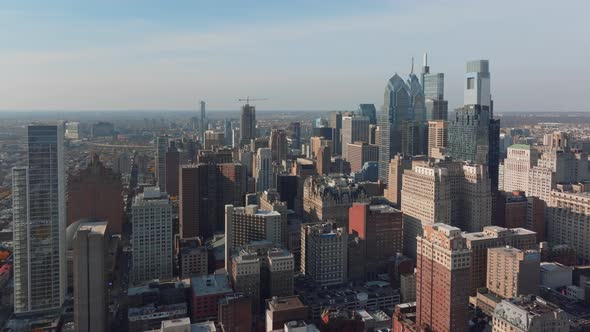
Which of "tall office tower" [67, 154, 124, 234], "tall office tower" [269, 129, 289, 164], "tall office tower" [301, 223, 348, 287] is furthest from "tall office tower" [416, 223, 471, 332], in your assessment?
"tall office tower" [269, 129, 289, 164]

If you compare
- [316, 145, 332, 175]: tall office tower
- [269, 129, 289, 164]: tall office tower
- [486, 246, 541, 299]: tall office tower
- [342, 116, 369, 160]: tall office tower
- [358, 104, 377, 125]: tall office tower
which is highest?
[358, 104, 377, 125]: tall office tower

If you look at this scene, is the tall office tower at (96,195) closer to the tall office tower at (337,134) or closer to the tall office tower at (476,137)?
the tall office tower at (476,137)

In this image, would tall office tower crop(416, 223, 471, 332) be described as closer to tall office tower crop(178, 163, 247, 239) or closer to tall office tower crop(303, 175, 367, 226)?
tall office tower crop(303, 175, 367, 226)

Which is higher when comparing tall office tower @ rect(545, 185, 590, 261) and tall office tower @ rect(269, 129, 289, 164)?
tall office tower @ rect(269, 129, 289, 164)

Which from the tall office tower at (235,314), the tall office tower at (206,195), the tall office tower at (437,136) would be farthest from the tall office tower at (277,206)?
the tall office tower at (437,136)

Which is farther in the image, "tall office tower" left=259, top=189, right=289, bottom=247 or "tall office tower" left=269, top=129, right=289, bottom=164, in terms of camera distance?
"tall office tower" left=269, top=129, right=289, bottom=164

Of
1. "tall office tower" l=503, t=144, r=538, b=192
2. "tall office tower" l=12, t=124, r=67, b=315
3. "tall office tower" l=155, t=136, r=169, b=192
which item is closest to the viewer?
"tall office tower" l=12, t=124, r=67, b=315
